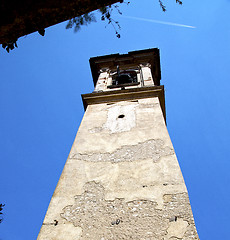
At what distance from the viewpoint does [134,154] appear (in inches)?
160

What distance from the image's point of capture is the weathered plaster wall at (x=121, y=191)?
8.90 ft

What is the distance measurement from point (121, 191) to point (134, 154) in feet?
2.97

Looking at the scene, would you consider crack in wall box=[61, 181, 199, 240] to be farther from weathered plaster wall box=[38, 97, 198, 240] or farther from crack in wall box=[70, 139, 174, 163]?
crack in wall box=[70, 139, 174, 163]

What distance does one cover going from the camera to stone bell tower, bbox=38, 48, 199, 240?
107 inches

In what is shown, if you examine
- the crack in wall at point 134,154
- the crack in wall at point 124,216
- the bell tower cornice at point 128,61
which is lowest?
the crack in wall at point 124,216

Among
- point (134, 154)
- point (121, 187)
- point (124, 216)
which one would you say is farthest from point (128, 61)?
point (124, 216)

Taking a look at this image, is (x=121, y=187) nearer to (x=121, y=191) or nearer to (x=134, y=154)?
(x=121, y=191)

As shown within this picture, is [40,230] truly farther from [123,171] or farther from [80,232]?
[123,171]

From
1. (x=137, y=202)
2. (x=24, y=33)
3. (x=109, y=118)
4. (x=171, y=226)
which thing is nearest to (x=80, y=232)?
(x=137, y=202)

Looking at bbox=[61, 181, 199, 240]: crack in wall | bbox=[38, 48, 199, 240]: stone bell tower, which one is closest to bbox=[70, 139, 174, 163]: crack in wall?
bbox=[38, 48, 199, 240]: stone bell tower

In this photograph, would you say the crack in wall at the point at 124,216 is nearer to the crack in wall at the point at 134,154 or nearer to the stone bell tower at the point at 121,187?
the stone bell tower at the point at 121,187

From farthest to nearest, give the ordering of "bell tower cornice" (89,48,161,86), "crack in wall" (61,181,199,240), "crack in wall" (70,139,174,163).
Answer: "bell tower cornice" (89,48,161,86)
"crack in wall" (70,139,174,163)
"crack in wall" (61,181,199,240)

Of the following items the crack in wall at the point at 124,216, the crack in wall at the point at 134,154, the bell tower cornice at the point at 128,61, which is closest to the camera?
the crack in wall at the point at 124,216

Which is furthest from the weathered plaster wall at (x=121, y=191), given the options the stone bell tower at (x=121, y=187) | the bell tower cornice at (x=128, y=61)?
the bell tower cornice at (x=128, y=61)
